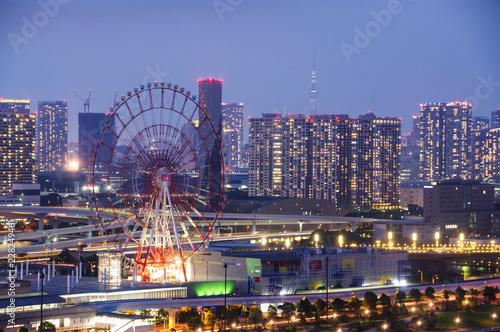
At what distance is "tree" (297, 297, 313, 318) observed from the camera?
33.6 m

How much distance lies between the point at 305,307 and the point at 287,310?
782 millimetres

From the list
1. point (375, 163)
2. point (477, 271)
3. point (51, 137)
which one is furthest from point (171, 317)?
point (51, 137)

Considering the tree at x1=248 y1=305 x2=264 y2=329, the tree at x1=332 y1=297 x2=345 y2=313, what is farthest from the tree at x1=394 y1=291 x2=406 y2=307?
the tree at x1=248 y1=305 x2=264 y2=329

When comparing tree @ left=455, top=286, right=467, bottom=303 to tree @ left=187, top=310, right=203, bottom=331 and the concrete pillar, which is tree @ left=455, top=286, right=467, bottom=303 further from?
the concrete pillar

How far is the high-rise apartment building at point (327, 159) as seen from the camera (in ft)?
344

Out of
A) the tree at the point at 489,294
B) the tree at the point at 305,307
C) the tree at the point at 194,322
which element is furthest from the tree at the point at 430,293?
the tree at the point at 194,322

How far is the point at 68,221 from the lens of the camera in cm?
Result: 7619

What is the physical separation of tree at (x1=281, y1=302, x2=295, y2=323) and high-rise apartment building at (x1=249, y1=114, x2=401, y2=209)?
228ft

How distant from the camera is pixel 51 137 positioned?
7156 inches

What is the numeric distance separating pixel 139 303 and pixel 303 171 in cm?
7368

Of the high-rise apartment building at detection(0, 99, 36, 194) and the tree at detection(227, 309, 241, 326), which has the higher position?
the high-rise apartment building at detection(0, 99, 36, 194)

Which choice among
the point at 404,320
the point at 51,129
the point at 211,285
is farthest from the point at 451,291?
the point at 51,129

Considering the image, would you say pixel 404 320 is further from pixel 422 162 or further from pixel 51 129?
pixel 51 129

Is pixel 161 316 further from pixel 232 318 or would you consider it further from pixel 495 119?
pixel 495 119
